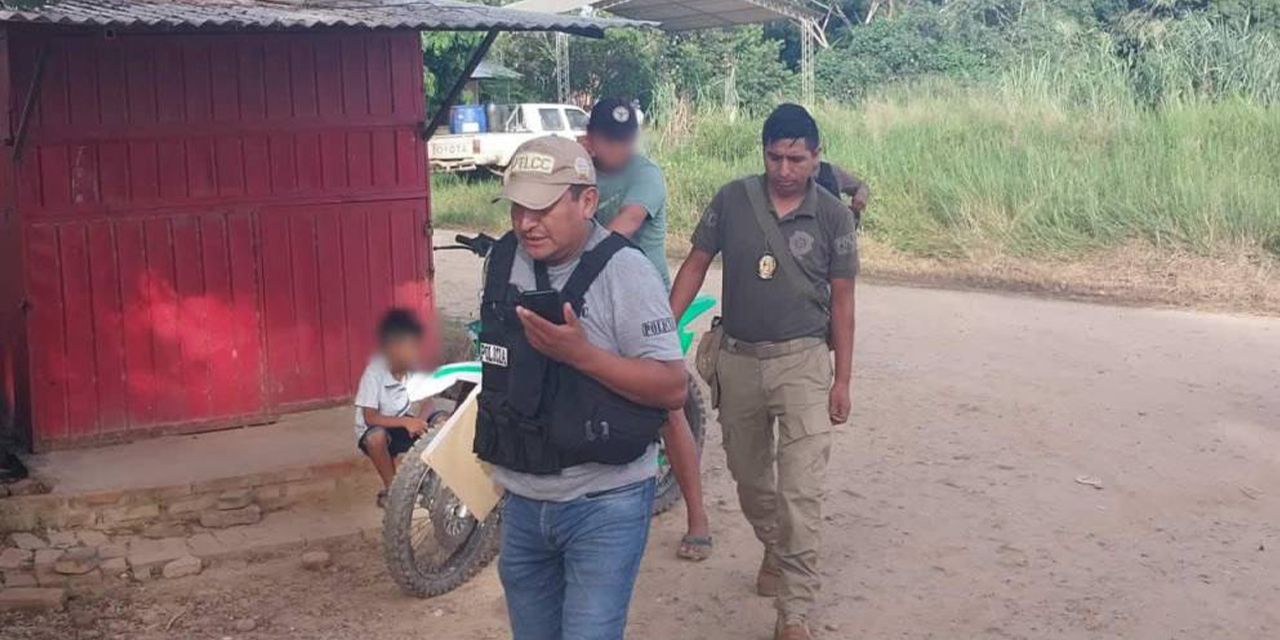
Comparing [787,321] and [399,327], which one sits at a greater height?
[787,321]

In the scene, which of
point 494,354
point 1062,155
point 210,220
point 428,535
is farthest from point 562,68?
point 494,354

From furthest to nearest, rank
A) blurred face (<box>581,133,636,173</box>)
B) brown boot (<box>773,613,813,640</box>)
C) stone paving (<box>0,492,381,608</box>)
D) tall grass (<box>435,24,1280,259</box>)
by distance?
tall grass (<box>435,24,1280,259</box>), blurred face (<box>581,133,636,173</box>), stone paving (<box>0,492,381,608</box>), brown boot (<box>773,613,813,640</box>)

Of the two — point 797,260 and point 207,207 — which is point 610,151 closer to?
point 797,260

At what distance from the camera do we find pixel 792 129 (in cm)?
489

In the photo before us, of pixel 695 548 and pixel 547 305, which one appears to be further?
pixel 695 548

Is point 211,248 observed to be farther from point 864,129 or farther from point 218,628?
point 864,129

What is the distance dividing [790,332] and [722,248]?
1.33 feet

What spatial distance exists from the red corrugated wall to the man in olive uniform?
10.1 ft

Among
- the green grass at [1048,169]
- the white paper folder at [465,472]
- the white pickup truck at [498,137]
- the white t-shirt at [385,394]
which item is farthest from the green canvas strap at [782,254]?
the white pickup truck at [498,137]

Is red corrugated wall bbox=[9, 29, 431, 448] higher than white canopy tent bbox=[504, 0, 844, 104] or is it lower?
lower

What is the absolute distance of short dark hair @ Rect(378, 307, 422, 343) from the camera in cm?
632

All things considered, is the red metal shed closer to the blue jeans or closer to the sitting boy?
the sitting boy

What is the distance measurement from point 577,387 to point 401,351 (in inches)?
121

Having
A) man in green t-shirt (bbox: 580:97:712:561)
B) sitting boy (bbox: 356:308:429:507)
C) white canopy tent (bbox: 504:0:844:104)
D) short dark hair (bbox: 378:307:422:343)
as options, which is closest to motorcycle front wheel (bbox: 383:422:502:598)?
sitting boy (bbox: 356:308:429:507)
